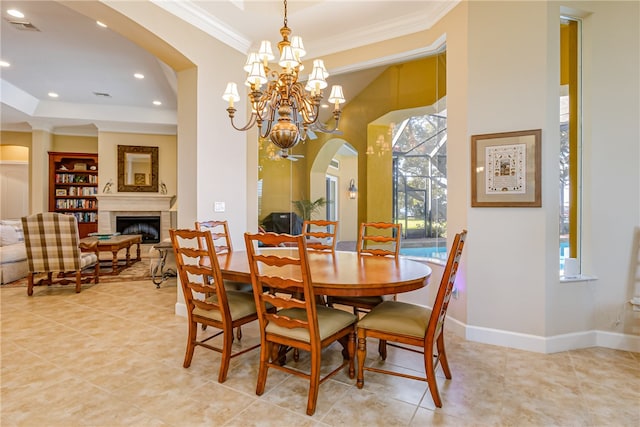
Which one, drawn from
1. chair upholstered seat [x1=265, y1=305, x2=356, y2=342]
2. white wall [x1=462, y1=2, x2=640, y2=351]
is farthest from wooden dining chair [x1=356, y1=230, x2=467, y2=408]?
white wall [x1=462, y1=2, x2=640, y2=351]

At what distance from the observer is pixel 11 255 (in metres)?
5.00

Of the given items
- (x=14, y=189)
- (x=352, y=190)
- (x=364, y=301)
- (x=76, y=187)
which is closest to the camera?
(x=364, y=301)

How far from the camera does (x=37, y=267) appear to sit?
14.2 feet

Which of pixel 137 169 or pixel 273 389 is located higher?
pixel 137 169

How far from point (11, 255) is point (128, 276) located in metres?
1.63

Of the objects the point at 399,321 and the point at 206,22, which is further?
the point at 206,22

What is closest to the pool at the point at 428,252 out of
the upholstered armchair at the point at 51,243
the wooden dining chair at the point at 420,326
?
the wooden dining chair at the point at 420,326

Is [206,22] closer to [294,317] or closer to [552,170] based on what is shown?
[294,317]

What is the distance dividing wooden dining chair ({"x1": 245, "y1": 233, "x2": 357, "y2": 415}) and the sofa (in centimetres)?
509

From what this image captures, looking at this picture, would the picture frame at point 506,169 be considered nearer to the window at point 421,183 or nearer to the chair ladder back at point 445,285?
the window at point 421,183

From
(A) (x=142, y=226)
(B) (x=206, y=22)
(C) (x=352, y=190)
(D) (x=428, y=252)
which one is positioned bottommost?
(D) (x=428, y=252)

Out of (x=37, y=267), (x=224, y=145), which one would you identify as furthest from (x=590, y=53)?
(x=37, y=267)

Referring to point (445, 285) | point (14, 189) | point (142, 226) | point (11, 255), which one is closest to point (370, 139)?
point (445, 285)

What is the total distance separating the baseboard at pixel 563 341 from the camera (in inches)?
104
